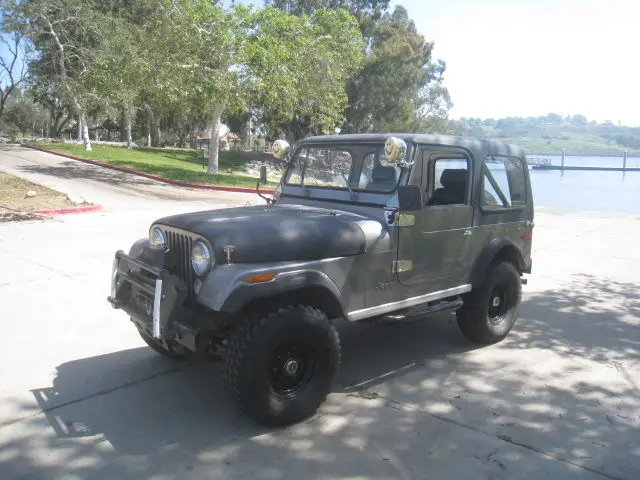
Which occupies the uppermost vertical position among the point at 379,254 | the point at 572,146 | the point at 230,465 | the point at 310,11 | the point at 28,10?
the point at 310,11

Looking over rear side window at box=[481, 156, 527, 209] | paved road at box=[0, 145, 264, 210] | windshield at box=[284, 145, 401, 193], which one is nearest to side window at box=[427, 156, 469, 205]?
rear side window at box=[481, 156, 527, 209]

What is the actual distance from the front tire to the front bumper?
316 millimetres

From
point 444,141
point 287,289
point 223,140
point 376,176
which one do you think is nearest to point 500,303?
point 444,141

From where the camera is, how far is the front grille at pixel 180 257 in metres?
3.68

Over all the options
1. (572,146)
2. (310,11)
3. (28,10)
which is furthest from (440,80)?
(28,10)

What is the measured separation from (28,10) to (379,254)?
30607mm

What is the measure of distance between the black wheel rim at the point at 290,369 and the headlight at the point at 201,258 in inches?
27.1

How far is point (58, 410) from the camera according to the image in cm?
382

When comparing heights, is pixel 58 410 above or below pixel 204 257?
below

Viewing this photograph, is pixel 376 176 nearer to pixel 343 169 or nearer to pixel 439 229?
pixel 343 169

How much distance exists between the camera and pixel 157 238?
4.05 metres

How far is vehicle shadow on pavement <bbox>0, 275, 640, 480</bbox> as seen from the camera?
3.26m

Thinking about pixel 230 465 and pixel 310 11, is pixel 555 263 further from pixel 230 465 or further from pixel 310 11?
pixel 310 11

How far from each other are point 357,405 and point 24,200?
1300 centimetres
